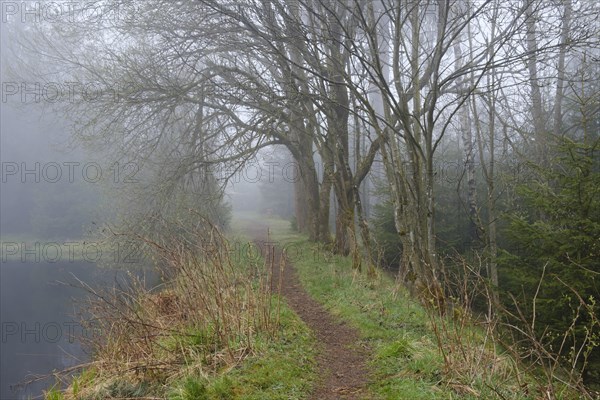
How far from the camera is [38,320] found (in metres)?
16.6

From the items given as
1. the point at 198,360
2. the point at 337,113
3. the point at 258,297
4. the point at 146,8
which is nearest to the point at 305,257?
the point at 337,113

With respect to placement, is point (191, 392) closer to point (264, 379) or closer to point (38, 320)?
point (264, 379)

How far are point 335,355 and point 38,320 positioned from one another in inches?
567

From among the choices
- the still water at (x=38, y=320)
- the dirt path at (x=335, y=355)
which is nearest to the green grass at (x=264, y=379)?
the dirt path at (x=335, y=355)

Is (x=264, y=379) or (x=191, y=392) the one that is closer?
(x=191, y=392)

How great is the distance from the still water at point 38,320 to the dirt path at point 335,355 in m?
2.81

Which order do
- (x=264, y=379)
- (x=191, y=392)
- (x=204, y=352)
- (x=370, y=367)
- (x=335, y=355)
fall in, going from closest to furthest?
(x=191, y=392), (x=264, y=379), (x=204, y=352), (x=370, y=367), (x=335, y=355)

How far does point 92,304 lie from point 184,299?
117 centimetres

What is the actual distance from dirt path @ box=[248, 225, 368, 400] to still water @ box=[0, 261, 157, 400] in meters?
2.81

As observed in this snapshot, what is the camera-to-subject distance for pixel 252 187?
66.9 meters

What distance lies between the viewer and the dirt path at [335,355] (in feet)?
15.1

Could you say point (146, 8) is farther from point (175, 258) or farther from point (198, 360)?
point (198, 360)

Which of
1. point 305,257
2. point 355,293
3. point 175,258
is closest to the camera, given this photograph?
point 175,258

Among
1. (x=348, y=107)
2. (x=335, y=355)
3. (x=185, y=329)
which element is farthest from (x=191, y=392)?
(x=348, y=107)
